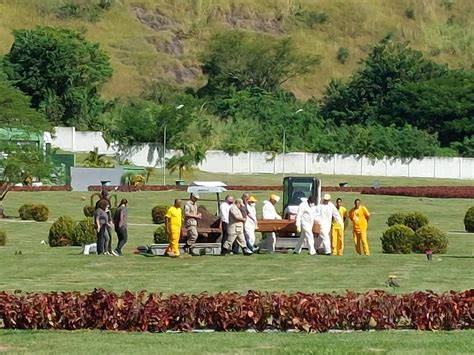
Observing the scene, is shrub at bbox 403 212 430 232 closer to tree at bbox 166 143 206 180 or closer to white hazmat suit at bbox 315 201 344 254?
white hazmat suit at bbox 315 201 344 254

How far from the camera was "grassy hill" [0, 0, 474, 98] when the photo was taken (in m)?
121

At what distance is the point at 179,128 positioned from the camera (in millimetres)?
84562

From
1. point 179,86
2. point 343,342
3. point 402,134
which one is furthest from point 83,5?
point 343,342

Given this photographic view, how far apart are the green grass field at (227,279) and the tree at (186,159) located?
36.6 m

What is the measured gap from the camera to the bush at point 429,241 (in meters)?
32.4

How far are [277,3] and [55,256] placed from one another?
113 m

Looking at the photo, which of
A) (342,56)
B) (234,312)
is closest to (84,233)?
(234,312)

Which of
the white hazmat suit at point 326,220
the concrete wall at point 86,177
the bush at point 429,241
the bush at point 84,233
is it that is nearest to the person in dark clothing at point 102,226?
the bush at point 84,233

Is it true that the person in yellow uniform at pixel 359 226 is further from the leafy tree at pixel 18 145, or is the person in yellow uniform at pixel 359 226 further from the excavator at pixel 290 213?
the leafy tree at pixel 18 145

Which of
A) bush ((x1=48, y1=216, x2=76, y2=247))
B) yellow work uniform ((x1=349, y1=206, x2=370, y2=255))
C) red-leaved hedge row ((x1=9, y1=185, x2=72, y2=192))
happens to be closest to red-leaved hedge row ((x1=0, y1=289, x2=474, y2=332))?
yellow work uniform ((x1=349, y1=206, x2=370, y2=255))

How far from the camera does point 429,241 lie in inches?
1275

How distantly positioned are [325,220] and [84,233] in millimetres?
7255

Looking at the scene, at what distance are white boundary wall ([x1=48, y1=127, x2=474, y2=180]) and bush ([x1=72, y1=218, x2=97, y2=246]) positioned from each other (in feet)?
164

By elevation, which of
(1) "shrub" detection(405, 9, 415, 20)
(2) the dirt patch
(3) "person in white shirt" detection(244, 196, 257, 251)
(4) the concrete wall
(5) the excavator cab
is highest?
(1) "shrub" detection(405, 9, 415, 20)
